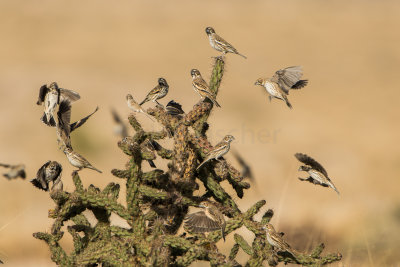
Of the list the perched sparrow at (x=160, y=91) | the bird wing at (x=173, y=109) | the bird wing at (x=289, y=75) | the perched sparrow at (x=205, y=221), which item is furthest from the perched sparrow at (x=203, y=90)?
the perched sparrow at (x=205, y=221)

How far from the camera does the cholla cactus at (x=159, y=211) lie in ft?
19.0

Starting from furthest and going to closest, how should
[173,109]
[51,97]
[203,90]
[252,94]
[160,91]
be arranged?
[252,94] < [160,91] < [203,90] < [173,109] < [51,97]

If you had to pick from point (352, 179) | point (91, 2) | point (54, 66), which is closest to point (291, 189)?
point (352, 179)

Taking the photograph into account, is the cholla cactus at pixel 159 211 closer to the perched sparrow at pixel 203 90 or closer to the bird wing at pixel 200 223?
the bird wing at pixel 200 223

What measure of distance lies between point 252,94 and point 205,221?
23439 millimetres

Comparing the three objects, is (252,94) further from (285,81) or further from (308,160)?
(308,160)

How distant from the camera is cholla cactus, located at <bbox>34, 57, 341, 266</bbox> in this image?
5781mm

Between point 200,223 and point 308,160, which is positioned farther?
point 308,160

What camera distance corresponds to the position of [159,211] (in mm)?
6242

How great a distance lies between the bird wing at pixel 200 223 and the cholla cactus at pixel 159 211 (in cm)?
11

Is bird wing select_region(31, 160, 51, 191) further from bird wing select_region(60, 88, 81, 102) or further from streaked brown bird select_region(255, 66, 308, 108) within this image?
streaked brown bird select_region(255, 66, 308, 108)

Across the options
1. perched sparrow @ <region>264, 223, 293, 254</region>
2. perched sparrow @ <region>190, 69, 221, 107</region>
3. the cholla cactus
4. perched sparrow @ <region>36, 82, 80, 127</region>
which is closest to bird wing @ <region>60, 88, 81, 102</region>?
perched sparrow @ <region>36, 82, 80, 127</region>

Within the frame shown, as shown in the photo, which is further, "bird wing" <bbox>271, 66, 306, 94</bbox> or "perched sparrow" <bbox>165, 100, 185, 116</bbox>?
"bird wing" <bbox>271, 66, 306, 94</bbox>

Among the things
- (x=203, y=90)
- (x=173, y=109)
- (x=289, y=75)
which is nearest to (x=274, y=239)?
(x=173, y=109)
